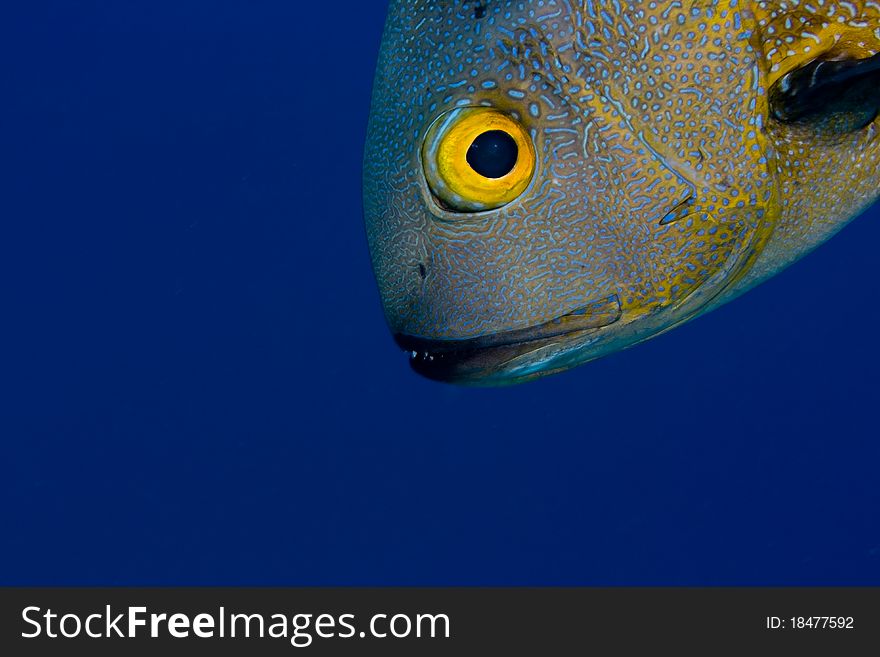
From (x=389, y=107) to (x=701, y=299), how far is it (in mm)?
772

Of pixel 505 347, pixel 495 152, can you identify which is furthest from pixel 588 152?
pixel 505 347

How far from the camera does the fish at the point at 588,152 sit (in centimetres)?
142

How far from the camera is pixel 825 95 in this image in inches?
57.1

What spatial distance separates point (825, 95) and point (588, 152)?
0.49 metres

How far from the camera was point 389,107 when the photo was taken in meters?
1.55

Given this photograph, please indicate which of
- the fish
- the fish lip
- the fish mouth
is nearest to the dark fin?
the fish

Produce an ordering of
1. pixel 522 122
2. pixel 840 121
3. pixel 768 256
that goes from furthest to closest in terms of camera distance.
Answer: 1. pixel 768 256
2. pixel 840 121
3. pixel 522 122

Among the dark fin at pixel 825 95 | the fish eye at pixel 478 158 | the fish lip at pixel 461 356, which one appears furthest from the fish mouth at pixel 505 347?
the dark fin at pixel 825 95

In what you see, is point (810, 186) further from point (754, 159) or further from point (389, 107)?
point (389, 107)

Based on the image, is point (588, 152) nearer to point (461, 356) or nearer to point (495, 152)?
point (495, 152)

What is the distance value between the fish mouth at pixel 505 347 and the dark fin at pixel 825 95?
0.52m

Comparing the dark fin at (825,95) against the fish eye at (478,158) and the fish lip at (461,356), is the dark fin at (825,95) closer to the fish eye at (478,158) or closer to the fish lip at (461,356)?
the fish eye at (478,158)

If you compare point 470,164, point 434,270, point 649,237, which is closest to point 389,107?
point 470,164

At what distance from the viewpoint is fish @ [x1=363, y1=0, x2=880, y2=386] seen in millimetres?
1418
